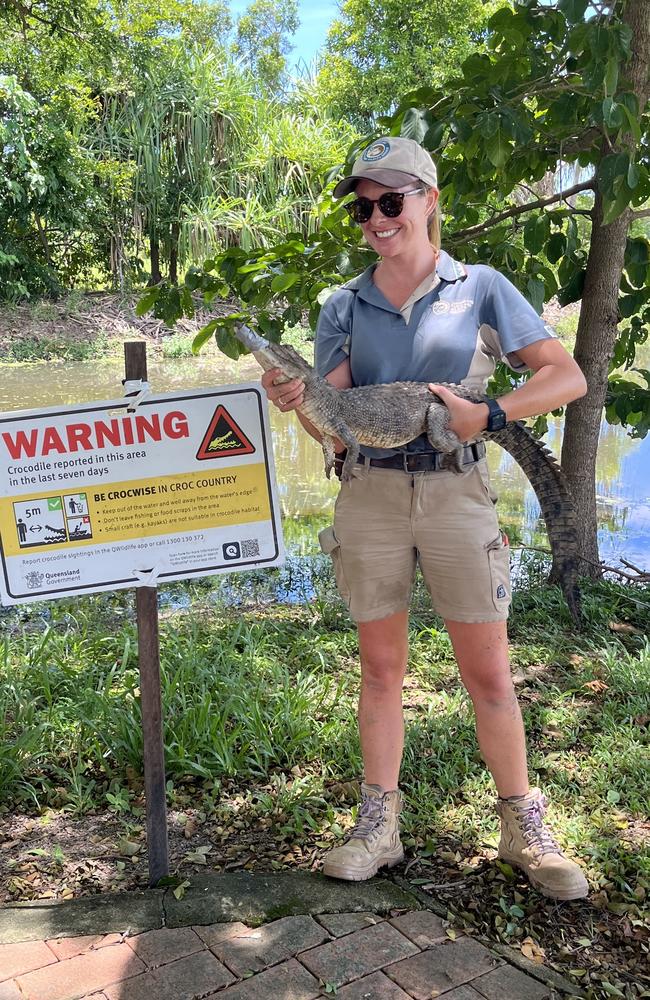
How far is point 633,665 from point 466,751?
0.95 m

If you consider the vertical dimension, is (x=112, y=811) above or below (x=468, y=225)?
below

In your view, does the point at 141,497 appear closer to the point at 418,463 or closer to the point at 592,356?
the point at 418,463

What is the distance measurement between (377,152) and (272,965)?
71.6 inches

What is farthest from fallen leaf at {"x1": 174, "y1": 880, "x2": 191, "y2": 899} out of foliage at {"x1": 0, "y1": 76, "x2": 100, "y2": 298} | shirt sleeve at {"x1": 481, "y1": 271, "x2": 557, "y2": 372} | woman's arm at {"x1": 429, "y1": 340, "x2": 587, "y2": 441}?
foliage at {"x1": 0, "y1": 76, "x2": 100, "y2": 298}

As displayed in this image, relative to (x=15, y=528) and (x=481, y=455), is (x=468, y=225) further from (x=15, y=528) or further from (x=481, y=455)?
(x=15, y=528)

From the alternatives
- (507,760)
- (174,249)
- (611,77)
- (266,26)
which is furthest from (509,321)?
(266,26)

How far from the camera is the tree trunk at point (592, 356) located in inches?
157

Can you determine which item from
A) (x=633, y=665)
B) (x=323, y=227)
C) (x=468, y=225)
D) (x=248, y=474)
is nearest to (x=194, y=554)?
(x=248, y=474)

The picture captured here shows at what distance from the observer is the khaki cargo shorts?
6.56ft

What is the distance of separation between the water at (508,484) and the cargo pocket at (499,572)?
90.1 inches

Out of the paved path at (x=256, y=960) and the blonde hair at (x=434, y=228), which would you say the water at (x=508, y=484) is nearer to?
the blonde hair at (x=434, y=228)

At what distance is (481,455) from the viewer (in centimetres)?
206

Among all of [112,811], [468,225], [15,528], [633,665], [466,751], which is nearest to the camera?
[15,528]

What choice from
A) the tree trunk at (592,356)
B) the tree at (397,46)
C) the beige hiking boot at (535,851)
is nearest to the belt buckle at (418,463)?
the beige hiking boot at (535,851)
